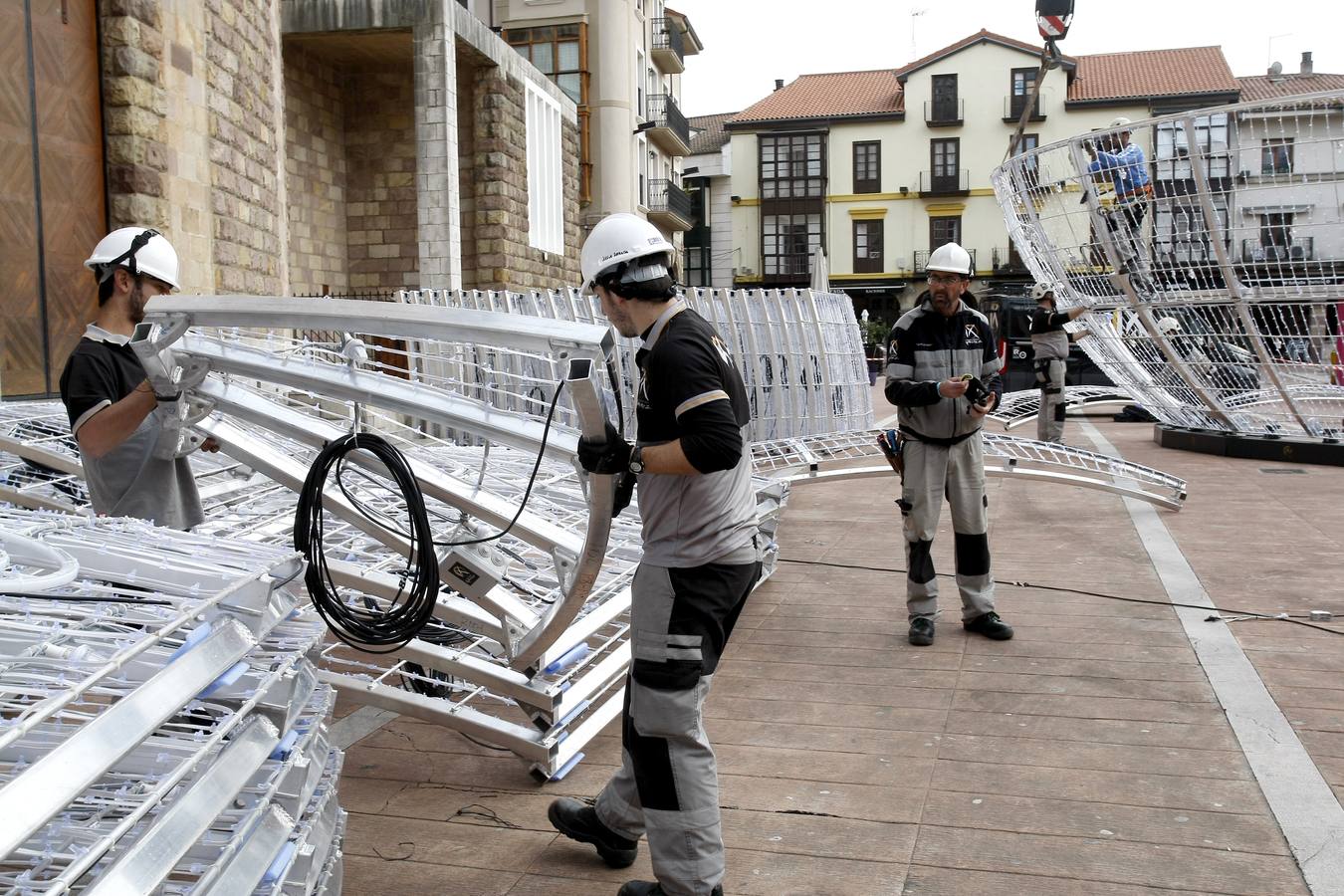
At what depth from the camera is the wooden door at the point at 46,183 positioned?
8555mm

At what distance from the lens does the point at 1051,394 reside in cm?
1321

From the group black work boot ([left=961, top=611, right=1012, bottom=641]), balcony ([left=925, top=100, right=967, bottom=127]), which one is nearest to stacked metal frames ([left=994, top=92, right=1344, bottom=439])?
black work boot ([left=961, top=611, right=1012, bottom=641])

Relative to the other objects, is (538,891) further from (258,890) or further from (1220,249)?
(1220,249)

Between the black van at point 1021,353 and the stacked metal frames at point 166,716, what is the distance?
21.2 m

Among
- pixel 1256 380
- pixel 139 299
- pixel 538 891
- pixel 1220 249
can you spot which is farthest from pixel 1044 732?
pixel 1256 380

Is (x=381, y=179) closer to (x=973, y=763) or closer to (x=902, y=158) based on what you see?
(x=973, y=763)

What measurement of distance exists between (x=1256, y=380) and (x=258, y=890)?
1294cm

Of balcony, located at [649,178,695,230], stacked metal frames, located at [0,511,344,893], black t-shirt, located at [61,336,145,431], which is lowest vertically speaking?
stacked metal frames, located at [0,511,344,893]

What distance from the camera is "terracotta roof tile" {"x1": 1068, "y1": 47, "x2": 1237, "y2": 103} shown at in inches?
2019

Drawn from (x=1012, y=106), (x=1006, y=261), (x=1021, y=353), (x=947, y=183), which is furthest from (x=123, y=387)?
(x=1012, y=106)

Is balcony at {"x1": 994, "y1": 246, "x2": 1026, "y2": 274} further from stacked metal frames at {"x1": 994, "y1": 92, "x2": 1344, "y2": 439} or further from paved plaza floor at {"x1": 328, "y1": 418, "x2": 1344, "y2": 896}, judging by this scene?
paved plaza floor at {"x1": 328, "y1": 418, "x2": 1344, "y2": 896}

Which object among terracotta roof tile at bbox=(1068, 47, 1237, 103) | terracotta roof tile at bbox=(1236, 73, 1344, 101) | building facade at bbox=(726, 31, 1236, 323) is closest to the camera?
terracotta roof tile at bbox=(1236, 73, 1344, 101)

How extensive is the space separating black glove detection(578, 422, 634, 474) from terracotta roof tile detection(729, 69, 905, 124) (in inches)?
2272

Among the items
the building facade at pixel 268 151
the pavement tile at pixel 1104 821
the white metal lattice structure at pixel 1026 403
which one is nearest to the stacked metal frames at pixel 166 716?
the pavement tile at pixel 1104 821
